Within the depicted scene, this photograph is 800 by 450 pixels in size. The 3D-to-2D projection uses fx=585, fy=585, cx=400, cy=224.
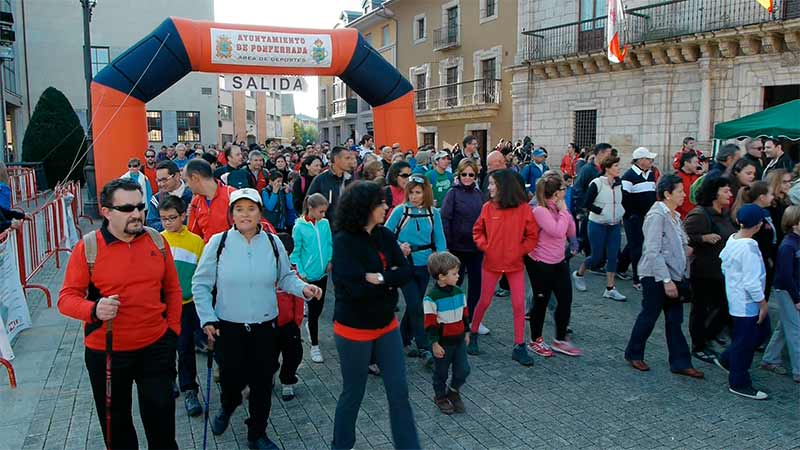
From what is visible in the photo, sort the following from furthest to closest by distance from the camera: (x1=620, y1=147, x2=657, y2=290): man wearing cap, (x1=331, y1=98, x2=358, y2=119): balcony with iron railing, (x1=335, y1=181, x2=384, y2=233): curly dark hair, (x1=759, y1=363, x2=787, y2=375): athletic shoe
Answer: (x1=331, y1=98, x2=358, y2=119): balcony with iron railing < (x1=620, y1=147, x2=657, y2=290): man wearing cap < (x1=759, y1=363, x2=787, y2=375): athletic shoe < (x1=335, y1=181, x2=384, y2=233): curly dark hair

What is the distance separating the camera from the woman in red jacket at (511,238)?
514 centimetres

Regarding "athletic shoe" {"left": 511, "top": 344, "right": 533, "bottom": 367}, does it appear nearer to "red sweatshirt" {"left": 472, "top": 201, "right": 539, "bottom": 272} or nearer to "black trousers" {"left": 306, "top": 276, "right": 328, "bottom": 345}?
"red sweatshirt" {"left": 472, "top": 201, "right": 539, "bottom": 272}

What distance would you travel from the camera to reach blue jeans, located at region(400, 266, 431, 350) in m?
4.47

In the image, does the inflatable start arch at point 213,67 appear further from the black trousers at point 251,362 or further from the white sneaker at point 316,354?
the black trousers at point 251,362

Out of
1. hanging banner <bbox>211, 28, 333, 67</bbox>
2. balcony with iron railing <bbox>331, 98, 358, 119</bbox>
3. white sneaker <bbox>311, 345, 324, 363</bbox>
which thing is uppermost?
balcony with iron railing <bbox>331, 98, 358, 119</bbox>

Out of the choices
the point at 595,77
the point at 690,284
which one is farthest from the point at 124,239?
the point at 595,77

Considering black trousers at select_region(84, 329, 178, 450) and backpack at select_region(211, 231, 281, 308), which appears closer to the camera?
black trousers at select_region(84, 329, 178, 450)

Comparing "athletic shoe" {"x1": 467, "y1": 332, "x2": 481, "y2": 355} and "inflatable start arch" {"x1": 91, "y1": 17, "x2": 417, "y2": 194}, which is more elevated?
"inflatable start arch" {"x1": 91, "y1": 17, "x2": 417, "y2": 194}

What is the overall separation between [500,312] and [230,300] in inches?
157

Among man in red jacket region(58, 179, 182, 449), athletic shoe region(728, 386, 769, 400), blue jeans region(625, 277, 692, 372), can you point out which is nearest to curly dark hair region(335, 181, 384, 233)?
man in red jacket region(58, 179, 182, 449)

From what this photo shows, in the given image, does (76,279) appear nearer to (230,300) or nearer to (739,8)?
(230,300)

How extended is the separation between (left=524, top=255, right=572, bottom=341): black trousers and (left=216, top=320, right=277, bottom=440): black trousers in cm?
262

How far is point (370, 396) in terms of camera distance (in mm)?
4547

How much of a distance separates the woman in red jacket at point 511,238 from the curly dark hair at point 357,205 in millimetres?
2041
